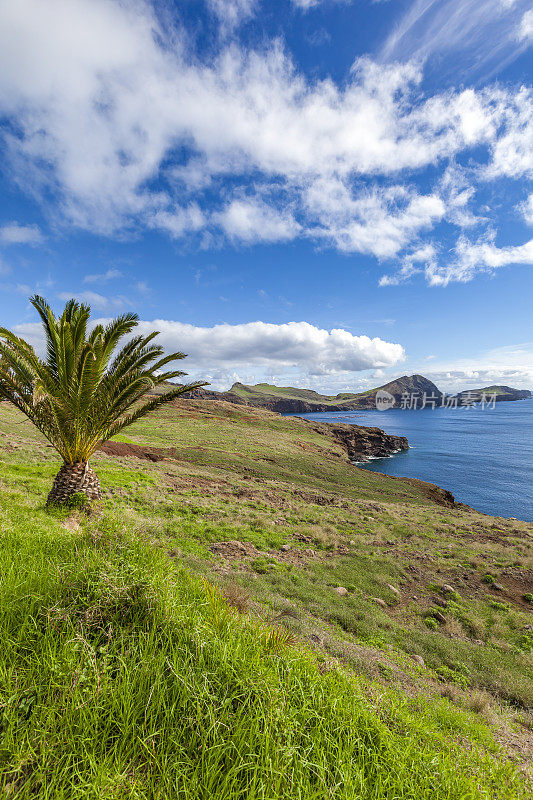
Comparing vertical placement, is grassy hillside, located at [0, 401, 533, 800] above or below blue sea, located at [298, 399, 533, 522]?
above

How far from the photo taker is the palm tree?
29.8 feet

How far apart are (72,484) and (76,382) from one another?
11.8ft

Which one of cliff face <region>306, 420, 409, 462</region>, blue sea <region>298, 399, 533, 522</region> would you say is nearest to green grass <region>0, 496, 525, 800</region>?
blue sea <region>298, 399, 533, 522</region>

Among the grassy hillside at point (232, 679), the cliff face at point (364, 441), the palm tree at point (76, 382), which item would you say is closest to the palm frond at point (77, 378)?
the palm tree at point (76, 382)

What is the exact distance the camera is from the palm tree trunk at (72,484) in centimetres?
989

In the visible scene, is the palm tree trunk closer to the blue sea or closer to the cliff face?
the blue sea

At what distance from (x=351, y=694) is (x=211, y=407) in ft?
266

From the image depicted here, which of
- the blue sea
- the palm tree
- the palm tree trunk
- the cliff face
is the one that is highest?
the palm tree

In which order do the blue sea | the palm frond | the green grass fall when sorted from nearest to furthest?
1. the green grass
2. the palm frond
3. the blue sea

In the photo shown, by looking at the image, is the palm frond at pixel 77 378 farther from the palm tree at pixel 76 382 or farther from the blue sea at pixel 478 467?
the blue sea at pixel 478 467

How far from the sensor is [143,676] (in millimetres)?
2764

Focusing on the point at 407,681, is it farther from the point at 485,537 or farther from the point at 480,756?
the point at 485,537

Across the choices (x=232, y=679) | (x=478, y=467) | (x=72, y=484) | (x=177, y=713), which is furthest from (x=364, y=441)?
(x=177, y=713)

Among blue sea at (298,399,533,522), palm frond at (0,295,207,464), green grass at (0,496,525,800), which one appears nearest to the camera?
green grass at (0,496,525,800)
